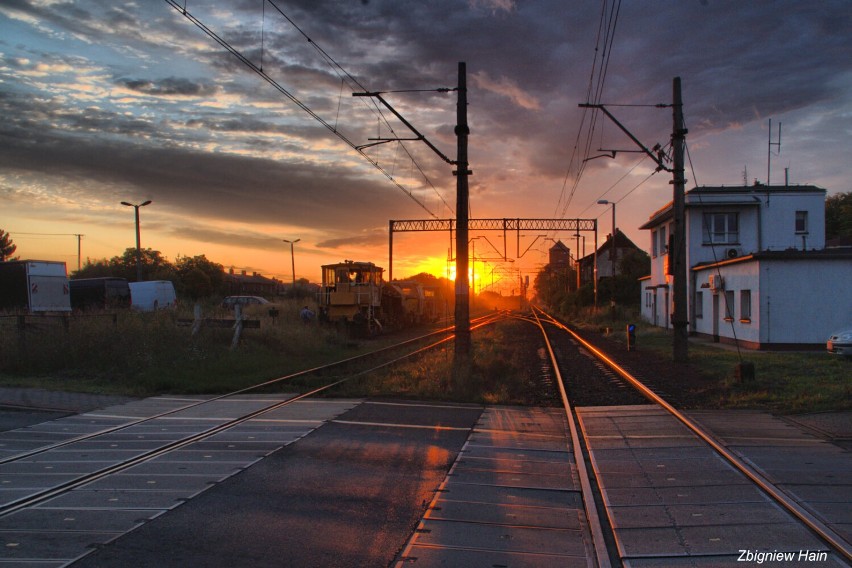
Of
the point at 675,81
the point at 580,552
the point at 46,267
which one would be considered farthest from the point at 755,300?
the point at 46,267

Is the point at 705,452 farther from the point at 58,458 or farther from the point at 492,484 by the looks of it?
the point at 58,458

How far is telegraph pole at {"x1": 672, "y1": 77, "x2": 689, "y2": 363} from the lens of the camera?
60.3 ft

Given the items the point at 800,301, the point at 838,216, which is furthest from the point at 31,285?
the point at 838,216

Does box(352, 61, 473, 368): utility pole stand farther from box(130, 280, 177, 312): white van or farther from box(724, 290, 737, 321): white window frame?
box(130, 280, 177, 312): white van

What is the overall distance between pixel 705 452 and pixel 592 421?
259 cm

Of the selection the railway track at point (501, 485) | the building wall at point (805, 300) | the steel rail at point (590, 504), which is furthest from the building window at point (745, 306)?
the steel rail at point (590, 504)

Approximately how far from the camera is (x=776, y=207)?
3038cm

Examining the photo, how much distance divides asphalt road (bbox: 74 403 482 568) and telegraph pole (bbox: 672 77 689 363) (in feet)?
39.5

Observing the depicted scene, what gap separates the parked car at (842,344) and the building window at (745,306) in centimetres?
628

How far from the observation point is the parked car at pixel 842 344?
57.0 ft

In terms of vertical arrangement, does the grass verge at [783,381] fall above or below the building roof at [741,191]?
below

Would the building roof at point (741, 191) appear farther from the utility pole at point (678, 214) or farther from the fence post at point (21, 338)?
the fence post at point (21, 338)

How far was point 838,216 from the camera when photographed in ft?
218

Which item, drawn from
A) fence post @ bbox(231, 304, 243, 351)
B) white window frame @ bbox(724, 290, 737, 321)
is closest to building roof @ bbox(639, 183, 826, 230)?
white window frame @ bbox(724, 290, 737, 321)
